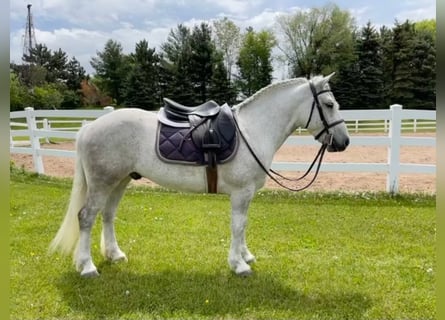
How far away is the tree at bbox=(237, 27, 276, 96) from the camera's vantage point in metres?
35.9

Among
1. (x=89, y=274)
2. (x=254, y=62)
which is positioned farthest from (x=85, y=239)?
(x=254, y=62)

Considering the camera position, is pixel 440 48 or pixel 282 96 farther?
pixel 282 96

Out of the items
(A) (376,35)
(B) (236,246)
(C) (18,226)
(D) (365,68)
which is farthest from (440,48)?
(A) (376,35)

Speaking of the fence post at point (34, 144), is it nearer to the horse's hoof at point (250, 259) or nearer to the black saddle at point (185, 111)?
the black saddle at point (185, 111)

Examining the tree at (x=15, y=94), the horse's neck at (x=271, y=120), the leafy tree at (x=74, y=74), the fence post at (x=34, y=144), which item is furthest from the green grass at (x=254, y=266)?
the leafy tree at (x=74, y=74)

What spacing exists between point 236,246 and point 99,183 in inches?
54.5

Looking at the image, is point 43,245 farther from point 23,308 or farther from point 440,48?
point 440,48

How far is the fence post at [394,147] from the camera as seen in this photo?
618 cm

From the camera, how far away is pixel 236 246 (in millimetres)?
3457

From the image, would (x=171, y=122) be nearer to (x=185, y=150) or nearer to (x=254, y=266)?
(x=185, y=150)

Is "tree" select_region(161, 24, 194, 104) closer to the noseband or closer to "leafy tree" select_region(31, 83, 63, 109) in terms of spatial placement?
"leafy tree" select_region(31, 83, 63, 109)

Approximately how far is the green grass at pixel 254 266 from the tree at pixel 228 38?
108ft

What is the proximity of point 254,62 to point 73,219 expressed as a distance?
115ft

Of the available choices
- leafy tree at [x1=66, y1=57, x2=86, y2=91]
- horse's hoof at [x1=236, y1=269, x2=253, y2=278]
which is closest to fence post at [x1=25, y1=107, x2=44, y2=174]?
horse's hoof at [x1=236, y1=269, x2=253, y2=278]
